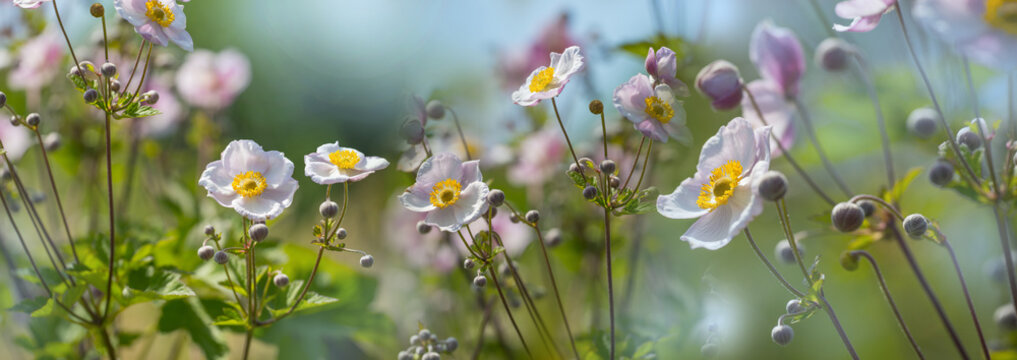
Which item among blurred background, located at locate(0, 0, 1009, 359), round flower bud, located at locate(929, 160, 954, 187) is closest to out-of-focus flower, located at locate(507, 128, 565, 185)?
blurred background, located at locate(0, 0, 1009, 359)

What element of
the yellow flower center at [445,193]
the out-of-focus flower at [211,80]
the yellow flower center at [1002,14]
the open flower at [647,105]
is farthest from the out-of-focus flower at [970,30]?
the out-of-focus flower at [211,80]

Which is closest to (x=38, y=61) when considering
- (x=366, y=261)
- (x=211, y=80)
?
(x=211, y=80)

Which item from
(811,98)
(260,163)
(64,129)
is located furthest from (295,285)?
(811,98)

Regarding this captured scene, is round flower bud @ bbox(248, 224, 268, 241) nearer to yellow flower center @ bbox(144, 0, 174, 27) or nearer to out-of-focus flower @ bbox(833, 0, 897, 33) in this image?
yellow flower center @ bbox(144, 0, 174, 27)

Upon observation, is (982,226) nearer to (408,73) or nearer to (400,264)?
(400,264)

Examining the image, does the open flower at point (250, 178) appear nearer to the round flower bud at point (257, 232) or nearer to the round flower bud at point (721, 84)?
the round flower bud at point (257, 232)

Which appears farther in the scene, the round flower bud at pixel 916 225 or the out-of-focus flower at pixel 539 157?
the out-of-focus flower at pixel 539 157

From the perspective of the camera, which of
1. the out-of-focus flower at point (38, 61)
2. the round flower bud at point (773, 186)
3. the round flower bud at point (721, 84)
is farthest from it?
the out-of-focus flower at point (38, 61)
